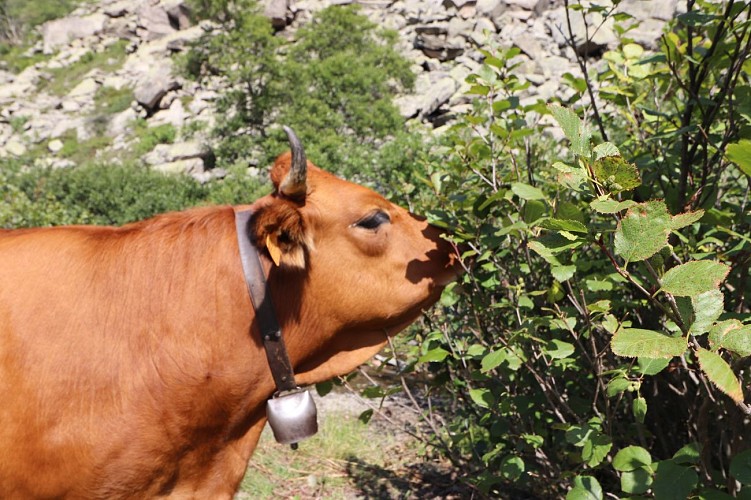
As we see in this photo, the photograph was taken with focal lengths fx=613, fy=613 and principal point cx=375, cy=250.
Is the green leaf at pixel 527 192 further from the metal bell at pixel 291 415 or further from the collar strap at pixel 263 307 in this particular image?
the metal bell at pixel 291 415

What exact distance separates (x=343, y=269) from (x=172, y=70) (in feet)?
98.1

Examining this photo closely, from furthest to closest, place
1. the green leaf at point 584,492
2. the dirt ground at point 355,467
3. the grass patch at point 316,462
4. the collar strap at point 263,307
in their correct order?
1. the grass patch at point 316,462
2. the dirt ground at point 355,467
3. the collar strap at point 263,307
4. the green leaf at point 584,492

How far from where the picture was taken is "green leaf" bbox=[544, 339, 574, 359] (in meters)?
1.72

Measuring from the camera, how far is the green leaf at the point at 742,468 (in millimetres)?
1248

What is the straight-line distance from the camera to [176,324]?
198 cm

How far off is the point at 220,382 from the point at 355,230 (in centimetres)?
68

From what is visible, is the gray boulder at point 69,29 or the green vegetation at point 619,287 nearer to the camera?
the green vegetation at point 619,287

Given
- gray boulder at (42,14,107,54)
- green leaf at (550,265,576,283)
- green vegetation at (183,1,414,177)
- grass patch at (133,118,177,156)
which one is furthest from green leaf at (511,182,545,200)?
gray boulder at (42,14,107,54)

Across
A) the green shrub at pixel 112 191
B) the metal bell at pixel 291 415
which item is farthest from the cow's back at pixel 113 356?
the green shrub at pixel 112 191

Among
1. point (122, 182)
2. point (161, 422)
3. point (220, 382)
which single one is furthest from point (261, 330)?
point (122, 182)

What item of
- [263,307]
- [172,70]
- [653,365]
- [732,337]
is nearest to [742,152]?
[732,337]

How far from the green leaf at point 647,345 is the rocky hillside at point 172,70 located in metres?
17.1

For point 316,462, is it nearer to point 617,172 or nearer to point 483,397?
point 483,397

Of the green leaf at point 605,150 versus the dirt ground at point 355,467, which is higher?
the green leaf at point 605,150
